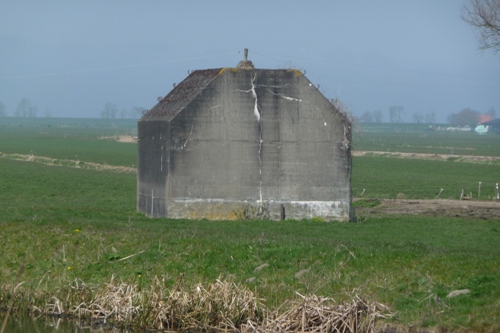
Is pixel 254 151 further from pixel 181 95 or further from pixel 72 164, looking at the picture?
pixel 72 164

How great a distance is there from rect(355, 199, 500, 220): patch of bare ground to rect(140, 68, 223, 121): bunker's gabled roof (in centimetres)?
777

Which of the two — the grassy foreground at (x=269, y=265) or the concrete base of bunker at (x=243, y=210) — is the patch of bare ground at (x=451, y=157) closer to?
the concrete base of bunker at (x=243, y=210)

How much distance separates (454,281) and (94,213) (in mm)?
15713

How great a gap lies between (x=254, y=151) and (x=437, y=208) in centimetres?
924

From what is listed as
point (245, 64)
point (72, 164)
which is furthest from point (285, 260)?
point (72, 164)

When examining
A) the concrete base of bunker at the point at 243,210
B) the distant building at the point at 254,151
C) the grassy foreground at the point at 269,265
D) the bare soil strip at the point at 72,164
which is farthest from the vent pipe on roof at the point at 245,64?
the bare soil strip at the point at 72,164

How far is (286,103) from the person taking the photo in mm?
29062

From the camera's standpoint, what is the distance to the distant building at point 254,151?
28.7 metres

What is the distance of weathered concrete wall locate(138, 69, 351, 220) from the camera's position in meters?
28.8

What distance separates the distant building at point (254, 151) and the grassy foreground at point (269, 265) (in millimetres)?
4158

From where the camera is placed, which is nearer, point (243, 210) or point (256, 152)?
point (243, 210)

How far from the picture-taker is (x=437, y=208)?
112 feet

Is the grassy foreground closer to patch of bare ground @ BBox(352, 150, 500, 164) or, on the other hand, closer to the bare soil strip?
the bare soil strip

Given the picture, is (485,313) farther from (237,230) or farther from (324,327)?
(237,230)
